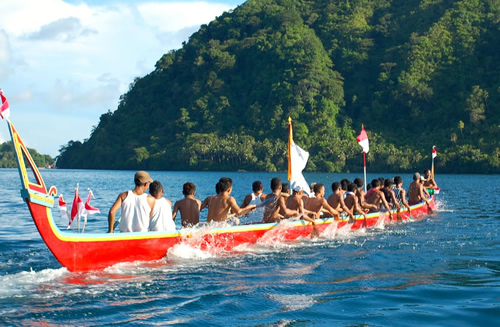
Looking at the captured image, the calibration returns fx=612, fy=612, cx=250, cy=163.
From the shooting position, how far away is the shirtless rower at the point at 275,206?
13465 millimetres

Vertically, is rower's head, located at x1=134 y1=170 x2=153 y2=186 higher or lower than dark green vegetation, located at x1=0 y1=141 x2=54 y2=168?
lower

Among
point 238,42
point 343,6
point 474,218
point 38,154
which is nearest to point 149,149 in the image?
point 238,42

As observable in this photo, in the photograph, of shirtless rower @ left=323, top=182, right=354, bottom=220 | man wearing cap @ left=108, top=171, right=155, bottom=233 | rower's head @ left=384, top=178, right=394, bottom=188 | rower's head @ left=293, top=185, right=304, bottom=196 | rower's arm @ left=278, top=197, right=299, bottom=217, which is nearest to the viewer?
man wearing cap @ left=108, top=171, right=155, bottom=233

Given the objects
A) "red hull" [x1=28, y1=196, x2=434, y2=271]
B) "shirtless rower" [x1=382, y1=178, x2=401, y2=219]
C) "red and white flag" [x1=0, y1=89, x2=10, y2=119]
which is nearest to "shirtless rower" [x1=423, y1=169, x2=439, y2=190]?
"shirtless rower" [x1=382, y1=178, x2=401, y2=219]

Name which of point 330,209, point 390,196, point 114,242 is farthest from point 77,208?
point 390,196

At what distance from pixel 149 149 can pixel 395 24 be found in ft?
171

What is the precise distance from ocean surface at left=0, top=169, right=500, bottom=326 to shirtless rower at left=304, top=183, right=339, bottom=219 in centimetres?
96

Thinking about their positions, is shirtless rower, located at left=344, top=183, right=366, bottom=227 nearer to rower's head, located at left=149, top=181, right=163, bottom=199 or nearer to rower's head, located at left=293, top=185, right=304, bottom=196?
rower's head, located at left=293, top=185, right=304, bottom=196

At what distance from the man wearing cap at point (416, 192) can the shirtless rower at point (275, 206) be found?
9.39 meters

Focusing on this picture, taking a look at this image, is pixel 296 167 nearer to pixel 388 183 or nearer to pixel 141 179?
pixel 388 183

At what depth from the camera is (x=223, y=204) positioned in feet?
41.2

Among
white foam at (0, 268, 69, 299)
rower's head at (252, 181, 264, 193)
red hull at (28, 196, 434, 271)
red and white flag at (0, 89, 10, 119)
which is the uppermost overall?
red and white flag at (0, 89, 10, 119)

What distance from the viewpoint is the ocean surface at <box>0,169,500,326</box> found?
812cm

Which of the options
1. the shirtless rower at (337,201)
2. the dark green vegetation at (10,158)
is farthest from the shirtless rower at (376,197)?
the dark green vegetation at (10,158)
